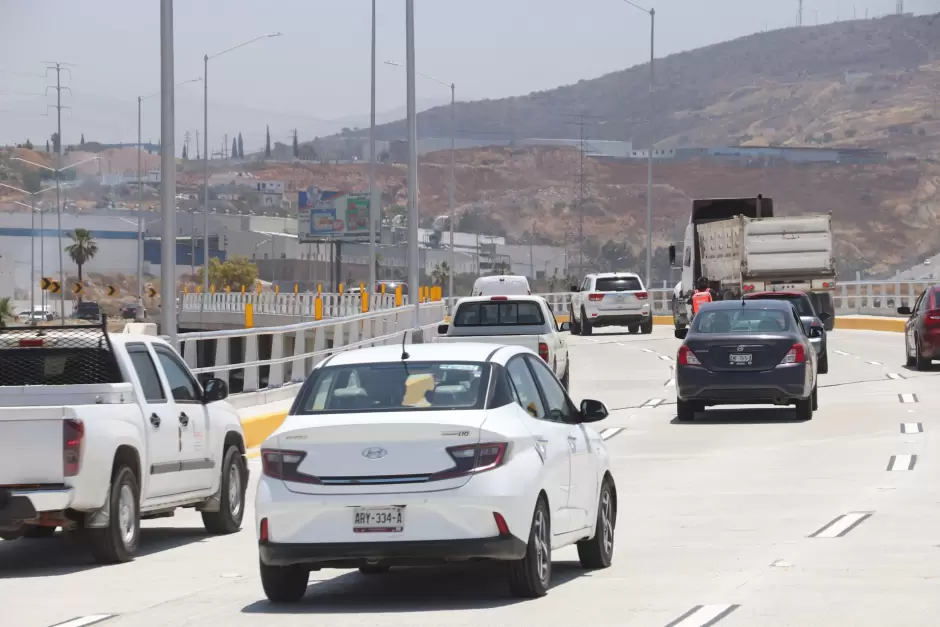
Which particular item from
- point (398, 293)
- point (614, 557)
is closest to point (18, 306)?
point (398, 293)

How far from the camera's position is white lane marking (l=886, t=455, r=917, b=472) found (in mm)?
18697

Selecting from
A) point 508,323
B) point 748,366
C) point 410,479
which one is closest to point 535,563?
point 410,479

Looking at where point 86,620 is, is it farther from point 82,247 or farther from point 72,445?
point 82,247

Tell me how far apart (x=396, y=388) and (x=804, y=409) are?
52.2 ft

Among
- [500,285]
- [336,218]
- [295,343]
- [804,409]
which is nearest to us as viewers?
[804,409]

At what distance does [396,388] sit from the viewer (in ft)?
33.5

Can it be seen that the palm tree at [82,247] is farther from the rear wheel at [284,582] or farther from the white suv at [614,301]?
the rear wheel at [284,582]

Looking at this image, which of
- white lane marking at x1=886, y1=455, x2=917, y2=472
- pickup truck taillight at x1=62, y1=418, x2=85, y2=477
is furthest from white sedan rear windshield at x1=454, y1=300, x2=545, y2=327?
pickup truck taillight at x1=62, y1=418, x2=85, y2=477

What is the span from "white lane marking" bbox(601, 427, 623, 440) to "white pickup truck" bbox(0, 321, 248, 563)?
9691mm

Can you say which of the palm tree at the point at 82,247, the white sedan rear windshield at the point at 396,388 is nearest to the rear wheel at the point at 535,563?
the white sedan rear windshield at the point at 396,388

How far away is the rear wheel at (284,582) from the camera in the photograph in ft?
33.0

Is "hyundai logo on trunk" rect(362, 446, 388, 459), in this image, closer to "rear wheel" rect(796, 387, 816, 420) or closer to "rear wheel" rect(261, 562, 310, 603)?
"rear wheel" rect(261, 562, 310, 603)

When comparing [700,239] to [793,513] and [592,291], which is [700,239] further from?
[793,513]

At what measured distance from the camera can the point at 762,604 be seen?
977 centimetres
